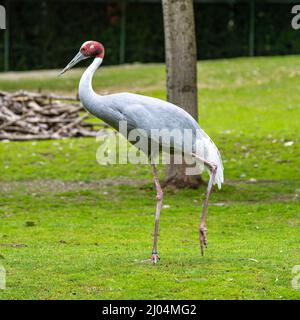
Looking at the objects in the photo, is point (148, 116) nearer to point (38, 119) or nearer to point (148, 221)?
point (148, 221)

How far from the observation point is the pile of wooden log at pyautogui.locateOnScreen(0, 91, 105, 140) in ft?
65.4

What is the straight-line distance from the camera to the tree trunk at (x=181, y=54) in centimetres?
1382

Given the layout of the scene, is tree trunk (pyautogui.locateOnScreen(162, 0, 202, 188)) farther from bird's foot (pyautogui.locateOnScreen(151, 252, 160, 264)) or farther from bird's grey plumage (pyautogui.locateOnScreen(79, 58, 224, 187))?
bird's foot (pyautogui.locateOnScreen(151, 252, 160, 264))

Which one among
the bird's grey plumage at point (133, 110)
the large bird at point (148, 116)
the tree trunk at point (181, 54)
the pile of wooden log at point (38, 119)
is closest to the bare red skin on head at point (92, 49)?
the large bird at point (148, 116)

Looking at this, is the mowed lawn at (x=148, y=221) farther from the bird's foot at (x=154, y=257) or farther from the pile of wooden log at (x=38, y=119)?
the pile of wooden log at (x=38, y=119)

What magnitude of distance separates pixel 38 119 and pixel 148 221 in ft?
28.1

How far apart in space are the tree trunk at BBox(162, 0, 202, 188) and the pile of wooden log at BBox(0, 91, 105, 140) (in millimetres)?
6456

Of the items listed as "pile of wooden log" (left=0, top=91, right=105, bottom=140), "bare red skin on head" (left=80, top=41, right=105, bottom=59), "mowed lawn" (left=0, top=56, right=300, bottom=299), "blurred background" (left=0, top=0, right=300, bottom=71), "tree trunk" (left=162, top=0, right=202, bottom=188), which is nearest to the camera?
"mowed lawn" (left=0, top=56, right=300, bottom=299)

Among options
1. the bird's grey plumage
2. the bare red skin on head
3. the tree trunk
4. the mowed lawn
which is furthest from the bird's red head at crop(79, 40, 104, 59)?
the tree trunk

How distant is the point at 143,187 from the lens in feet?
48.2

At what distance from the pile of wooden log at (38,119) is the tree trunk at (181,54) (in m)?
6.46

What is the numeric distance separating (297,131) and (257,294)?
491 inches

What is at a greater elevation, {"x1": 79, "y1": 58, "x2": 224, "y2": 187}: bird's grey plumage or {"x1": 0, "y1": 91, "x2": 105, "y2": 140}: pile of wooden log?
{"x1": 79, "y1": 58, "x2": 224, "y2": 187}: bird's grey plumage
